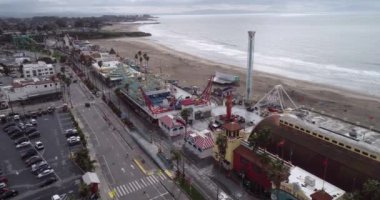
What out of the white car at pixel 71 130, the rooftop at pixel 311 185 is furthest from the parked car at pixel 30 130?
the rooftop at pixel 311 185

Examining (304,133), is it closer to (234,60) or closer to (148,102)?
(148,102)

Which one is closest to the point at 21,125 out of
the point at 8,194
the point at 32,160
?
the point at 32,160

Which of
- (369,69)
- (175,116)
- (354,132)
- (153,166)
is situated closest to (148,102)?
(175,116)

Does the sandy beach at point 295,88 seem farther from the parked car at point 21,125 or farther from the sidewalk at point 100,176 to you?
the parked car at point 21,125

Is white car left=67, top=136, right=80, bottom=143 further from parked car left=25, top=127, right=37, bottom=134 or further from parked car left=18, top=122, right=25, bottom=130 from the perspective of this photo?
parked car left=18, top=122, right=25, bottom=130

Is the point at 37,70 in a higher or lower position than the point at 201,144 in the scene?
higher

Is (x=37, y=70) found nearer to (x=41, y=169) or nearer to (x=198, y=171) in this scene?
(x=41, y=169)
